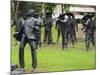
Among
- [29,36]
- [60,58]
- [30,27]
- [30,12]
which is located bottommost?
[60,58]

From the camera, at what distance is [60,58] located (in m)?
2.65

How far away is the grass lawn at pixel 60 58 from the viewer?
250 centimetres

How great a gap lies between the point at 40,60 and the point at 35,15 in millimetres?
519

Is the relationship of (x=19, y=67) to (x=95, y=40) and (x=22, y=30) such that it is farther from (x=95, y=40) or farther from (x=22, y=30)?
(x=95, y=40)

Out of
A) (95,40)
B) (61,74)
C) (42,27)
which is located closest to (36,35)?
(42,27)

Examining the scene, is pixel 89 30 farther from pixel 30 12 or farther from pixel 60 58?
pixel 30 12

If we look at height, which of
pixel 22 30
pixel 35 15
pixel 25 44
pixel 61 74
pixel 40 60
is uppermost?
pixel 35 15

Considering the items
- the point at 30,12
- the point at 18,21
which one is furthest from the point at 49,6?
the point at 18,21

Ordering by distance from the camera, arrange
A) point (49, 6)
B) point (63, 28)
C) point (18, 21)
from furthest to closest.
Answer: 1. point (63, 28)
2. point (49, 6)
3. point (18, 21)

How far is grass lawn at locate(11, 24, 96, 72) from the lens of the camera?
2497mm

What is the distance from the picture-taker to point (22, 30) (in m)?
2.47

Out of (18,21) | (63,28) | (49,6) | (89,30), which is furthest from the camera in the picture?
(89,30)

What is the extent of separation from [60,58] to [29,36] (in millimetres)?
463

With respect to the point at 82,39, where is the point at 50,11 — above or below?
above
